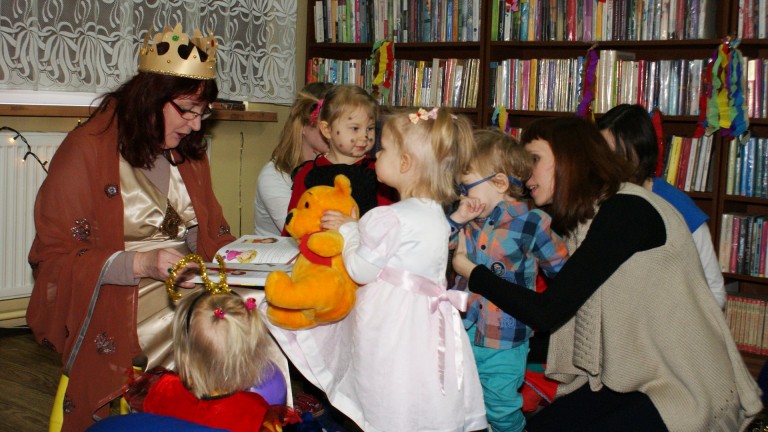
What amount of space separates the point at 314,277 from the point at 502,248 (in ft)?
1.88

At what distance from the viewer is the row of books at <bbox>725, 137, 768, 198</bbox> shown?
11.4 ft

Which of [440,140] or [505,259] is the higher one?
[440,140]

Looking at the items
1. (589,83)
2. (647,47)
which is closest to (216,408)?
(589,83)

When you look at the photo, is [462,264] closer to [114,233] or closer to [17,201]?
[114,233]

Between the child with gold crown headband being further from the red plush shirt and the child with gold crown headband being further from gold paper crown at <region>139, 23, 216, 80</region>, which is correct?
gold paper crown at <region>139, 23, 216, 80</region>

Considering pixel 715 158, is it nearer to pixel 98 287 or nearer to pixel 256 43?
pixel 256 43

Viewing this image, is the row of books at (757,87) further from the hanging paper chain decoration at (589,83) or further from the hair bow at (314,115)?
the hair bow at (314,115)

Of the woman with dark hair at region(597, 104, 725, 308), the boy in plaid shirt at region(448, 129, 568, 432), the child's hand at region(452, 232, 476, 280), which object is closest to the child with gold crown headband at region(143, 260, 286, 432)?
the child's hand at region(452, 232, 476, 280)

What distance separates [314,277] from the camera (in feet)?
5.54

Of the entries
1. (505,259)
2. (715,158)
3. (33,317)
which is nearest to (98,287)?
(33,317)

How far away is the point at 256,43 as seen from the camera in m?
4.00

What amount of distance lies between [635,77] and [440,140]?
2.29 meters

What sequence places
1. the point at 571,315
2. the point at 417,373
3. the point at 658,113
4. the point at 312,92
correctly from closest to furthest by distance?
1. the point at 417,373
2. the point at 571,315
3. the point at 312,92
4. the point at 658,113

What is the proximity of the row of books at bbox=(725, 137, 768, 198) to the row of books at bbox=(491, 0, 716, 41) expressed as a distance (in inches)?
20.7
